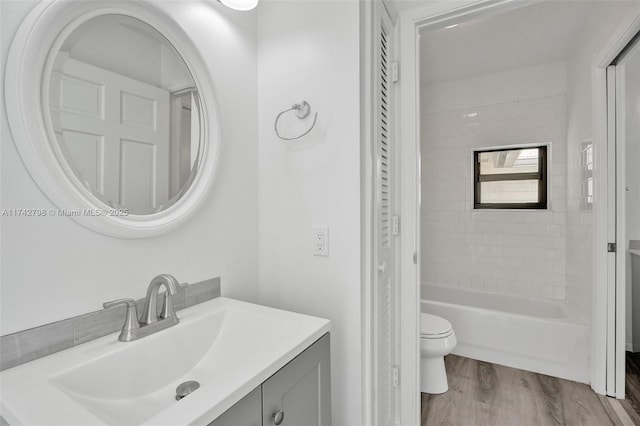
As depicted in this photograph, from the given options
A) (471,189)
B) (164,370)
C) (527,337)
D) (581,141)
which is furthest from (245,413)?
(471,189)

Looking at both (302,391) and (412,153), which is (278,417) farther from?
(412,153)

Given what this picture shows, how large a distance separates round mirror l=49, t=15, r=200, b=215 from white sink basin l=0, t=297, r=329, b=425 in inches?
15.6

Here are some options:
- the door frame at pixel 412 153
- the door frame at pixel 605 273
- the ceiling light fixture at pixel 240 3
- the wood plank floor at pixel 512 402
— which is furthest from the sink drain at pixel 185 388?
the door frame at pixel 605 273

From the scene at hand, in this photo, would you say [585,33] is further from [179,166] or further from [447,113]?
[179,166]

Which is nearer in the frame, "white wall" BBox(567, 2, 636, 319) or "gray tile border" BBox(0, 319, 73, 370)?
"gray tile border" BBox(0, 319, 73, 370)

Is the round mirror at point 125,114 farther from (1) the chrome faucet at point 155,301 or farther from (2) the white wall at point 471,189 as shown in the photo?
(2) the white wall at point 471,189

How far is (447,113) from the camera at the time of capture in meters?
3.28

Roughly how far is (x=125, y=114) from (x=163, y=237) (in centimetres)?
39

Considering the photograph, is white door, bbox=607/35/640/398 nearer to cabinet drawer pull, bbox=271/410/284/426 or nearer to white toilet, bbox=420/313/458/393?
white toilet, bbox=420/313/458/393

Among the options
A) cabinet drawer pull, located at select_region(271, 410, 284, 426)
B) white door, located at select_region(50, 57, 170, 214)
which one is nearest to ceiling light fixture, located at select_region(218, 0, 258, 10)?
white door, located at select_region(50, 57, 170, 214)

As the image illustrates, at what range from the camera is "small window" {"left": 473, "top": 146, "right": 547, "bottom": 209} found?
293cm

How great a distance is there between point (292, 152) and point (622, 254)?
6.85ft

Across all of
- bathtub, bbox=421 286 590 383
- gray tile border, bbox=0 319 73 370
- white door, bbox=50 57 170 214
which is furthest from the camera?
bathtub, bbox=421 286 590 383

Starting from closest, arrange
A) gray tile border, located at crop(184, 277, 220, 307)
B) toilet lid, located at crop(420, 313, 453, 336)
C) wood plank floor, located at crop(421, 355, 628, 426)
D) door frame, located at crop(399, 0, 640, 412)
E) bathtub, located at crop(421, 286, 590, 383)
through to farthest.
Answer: gray tile border, located at crop(184, 277, 220, 307) → door frame, located at crop(399, 0, 640, 412) → wood plank floor, located at crop(421, 355, 628, 426) → toilet lid, located at crop(420, 313, 453, 336) → bathtub, located at crop(421, 286, 590, 383)
